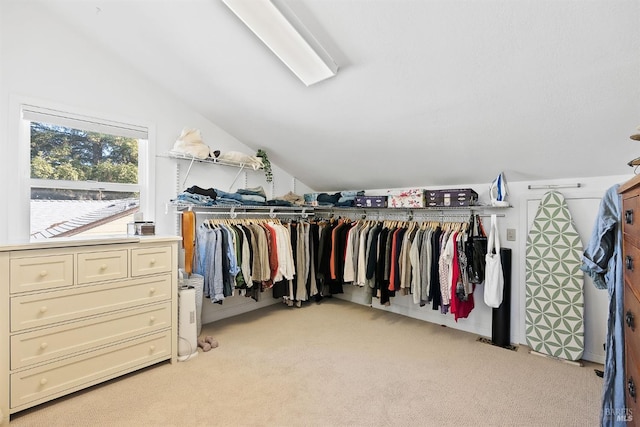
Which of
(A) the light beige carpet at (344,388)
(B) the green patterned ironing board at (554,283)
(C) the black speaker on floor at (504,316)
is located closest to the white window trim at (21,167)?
(A) the light beige carpet at (344,388)

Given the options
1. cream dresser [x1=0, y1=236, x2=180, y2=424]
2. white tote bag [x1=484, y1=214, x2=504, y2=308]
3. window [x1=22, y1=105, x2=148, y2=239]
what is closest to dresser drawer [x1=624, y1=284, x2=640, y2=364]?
white tote bag [x1=484, y1=214, x2=504, y2=308]

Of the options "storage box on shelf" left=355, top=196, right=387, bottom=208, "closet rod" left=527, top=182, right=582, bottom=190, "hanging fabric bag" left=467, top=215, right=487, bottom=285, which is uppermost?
"closet rod" left=527, top=182, right=582, bottom=190

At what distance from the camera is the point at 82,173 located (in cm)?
279

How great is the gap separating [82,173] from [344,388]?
280cm

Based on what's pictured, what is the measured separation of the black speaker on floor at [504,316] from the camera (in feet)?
9.62

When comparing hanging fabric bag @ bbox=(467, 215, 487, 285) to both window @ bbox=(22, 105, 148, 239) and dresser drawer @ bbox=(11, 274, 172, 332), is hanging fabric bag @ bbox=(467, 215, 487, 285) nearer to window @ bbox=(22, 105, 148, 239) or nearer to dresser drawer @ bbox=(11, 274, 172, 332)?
dresser drawer @ bbox=(11, 274, 172, 332)

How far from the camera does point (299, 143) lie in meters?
3.54

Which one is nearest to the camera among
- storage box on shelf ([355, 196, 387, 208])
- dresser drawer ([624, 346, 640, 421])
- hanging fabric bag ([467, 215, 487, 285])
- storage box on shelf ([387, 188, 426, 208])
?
dresser drawer ([624, 346, 640, 421])

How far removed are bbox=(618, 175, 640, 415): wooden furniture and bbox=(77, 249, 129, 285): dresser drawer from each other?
278 centimetres

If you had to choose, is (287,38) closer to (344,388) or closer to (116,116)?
(116,116)

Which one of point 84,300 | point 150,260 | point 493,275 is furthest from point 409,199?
point 84,300

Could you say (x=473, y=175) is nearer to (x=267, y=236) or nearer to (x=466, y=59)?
(x=466, y=59)

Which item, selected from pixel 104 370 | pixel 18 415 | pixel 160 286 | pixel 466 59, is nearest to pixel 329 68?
pixel 466 59

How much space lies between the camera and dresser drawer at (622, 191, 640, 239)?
108 centimetres
